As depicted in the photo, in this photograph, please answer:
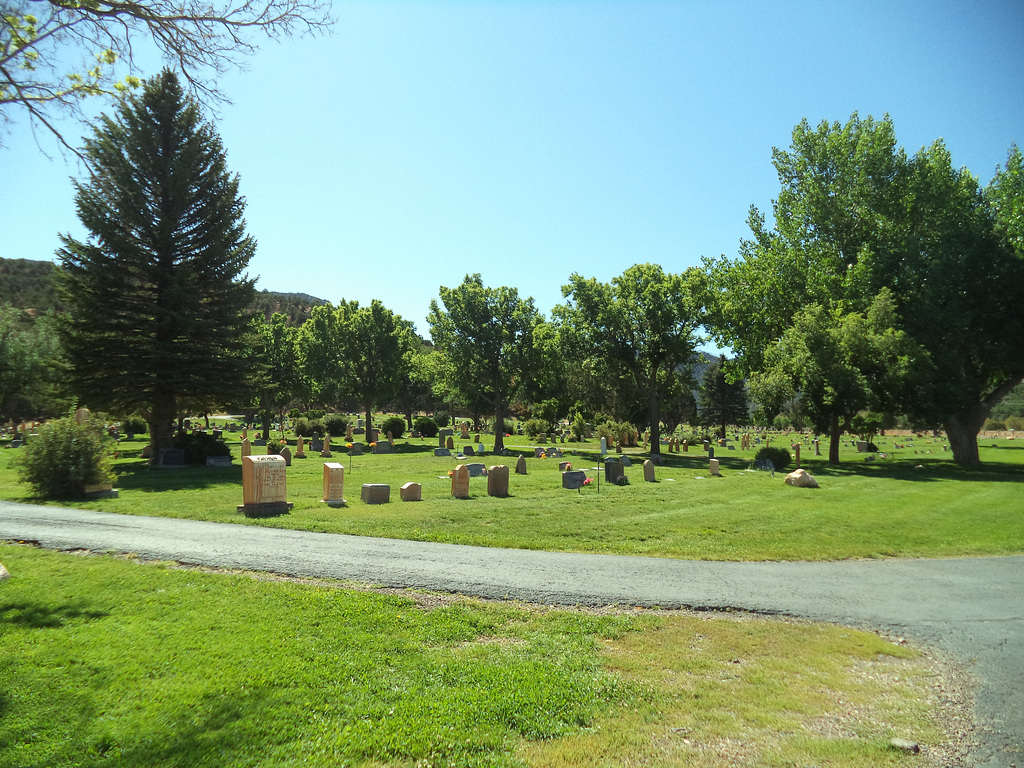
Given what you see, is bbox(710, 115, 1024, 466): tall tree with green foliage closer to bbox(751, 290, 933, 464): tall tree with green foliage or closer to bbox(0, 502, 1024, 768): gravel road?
bbox(751, 290, 933, 464): tall tree with green foliage

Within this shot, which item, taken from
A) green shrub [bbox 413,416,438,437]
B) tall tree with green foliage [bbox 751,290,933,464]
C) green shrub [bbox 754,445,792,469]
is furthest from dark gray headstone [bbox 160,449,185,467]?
tall tree with green foliage [bbox 751,290,933,464]

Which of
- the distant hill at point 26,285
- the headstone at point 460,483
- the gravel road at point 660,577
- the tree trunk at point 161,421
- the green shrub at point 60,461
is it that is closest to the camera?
the gravel road at point 660,577

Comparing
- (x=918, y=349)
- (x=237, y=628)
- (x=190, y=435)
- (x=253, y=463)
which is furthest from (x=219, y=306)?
(x=918, y=349)

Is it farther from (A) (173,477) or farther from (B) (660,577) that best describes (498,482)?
(A) (173,477)

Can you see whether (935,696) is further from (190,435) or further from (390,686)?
(190,435)

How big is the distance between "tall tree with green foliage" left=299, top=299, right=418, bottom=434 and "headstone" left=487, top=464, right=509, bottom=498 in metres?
29.5

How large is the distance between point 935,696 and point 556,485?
1432cm

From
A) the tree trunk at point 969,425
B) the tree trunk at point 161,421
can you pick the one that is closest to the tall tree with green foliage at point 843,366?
the tree trunk at point 969,425

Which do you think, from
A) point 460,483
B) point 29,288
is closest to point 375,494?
point 460,483

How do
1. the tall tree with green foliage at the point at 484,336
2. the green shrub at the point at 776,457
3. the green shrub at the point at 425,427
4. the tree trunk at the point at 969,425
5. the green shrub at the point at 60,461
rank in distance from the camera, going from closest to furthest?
the green shrub at the point at 60,461 → the green shrub at the point at 776,457 → the tree trunk at the point at 969,425 → the tall tree with green foliage at the point at 484,336 → the green shrub at the point at 425,427

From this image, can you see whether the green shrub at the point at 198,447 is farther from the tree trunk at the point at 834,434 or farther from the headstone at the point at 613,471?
the tree trunk at the point at 834,434

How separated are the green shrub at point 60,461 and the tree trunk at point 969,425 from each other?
36.1 m

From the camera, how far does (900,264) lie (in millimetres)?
30453

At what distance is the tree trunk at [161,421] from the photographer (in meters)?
24.6
